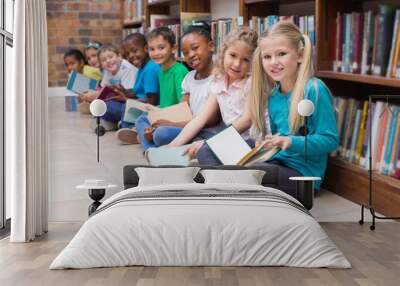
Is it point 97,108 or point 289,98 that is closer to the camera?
point 289,98

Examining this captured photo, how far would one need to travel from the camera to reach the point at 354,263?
5.32 meters

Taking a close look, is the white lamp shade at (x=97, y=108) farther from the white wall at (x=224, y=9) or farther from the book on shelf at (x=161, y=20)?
the white wall at (x=224, y=9)

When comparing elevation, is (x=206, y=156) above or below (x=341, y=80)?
below

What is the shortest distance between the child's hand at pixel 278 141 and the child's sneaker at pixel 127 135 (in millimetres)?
1084

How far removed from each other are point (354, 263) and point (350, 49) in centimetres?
210

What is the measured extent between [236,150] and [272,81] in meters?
0.57

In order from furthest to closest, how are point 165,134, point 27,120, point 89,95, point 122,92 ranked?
point 89,95 → point 122,92 → point 165,134 → point 27,120

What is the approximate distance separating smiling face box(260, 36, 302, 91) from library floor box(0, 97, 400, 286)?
93 centimetres

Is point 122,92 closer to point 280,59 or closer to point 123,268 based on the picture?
point 280,59

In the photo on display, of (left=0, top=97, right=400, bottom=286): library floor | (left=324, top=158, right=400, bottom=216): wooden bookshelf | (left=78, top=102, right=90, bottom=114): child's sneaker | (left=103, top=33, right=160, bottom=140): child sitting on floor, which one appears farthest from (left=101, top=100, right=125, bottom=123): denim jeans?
(left=324, top=158, right=400, bottom=216): wooden bookshelf

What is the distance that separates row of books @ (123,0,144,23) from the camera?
877cm

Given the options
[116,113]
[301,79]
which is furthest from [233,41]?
[116,113]

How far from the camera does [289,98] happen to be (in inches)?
281

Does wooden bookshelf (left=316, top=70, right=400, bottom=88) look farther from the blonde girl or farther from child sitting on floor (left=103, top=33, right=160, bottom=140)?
child sitting on floor (left=103, top=33, right=160, bottom=140)
